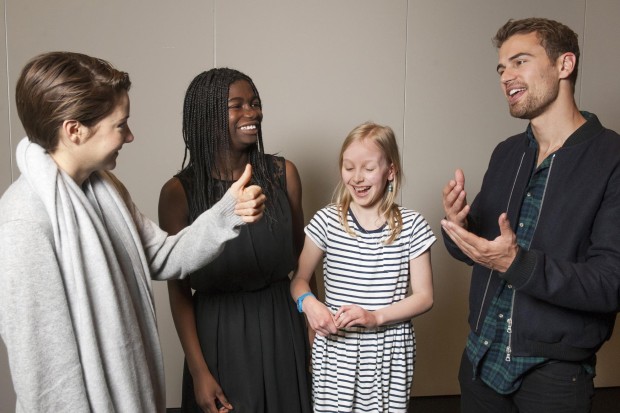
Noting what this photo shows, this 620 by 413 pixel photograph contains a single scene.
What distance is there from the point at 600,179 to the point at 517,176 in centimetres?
26

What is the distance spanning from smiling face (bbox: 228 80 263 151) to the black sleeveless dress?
0.21 metres

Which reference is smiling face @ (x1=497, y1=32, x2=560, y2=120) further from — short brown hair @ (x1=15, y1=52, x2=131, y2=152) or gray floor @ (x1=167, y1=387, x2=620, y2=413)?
gray floor @ (x1=167, y1=387, x2=620, y2=413)

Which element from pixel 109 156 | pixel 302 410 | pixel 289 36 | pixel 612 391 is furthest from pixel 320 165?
pixel 612 391

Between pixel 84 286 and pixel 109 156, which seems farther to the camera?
pixel 109 156

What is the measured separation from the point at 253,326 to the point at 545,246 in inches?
35.3

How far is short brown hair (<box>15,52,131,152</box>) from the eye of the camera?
1.09 meters

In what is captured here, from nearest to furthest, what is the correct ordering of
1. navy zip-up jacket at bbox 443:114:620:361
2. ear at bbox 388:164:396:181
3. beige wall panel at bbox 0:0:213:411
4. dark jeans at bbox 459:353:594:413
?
1. navy zip-up jacket at bbox 443:114:620:361
2. dark jeans at bbox 459:353:594:413
3. ear at bbox 388:164:396:181
4. beige wall panel at bbox 0:0:213:411

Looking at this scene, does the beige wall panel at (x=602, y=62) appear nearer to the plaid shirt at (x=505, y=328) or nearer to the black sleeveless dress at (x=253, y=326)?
the plaid shirt at (x=505, y=328)

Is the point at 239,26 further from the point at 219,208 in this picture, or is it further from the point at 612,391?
the point at 612,391

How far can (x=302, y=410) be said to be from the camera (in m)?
1.70

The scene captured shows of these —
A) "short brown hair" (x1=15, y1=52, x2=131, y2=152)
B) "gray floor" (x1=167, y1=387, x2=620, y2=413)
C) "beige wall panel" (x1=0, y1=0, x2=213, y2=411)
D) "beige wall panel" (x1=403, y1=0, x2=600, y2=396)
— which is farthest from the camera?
"gray floor" (x1=167, y1=387, x2=620, y2=413)

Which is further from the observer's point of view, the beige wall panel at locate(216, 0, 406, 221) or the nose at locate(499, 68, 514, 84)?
the beige wall panel at locate(216, 0, 406, 221)

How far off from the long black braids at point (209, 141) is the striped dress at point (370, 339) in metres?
0.32

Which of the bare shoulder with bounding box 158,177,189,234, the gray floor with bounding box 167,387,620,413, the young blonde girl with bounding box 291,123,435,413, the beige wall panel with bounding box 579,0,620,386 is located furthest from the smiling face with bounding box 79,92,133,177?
the beige wall panel with bounding box 579,0,620,386
